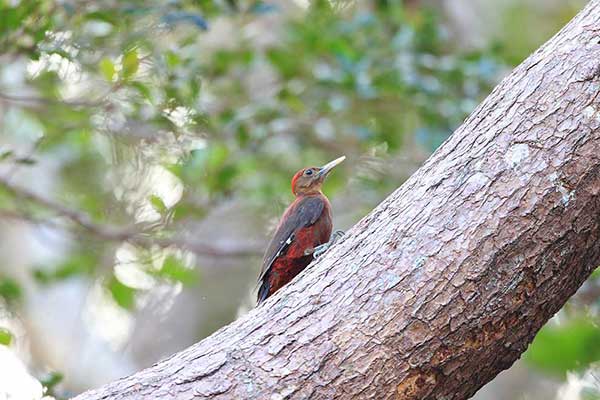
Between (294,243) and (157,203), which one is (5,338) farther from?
(157,203)

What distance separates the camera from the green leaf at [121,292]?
7656 millimetres

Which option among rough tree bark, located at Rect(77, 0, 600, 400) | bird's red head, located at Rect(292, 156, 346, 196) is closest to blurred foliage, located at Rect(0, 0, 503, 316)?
bird's red head, located at Rect(292, 156, 346, 196)

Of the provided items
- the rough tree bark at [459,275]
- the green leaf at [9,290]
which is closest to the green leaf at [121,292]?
the green leaf at [9,290]

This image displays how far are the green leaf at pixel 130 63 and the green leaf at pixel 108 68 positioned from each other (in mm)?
72

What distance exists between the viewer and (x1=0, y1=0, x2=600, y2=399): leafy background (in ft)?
18.3

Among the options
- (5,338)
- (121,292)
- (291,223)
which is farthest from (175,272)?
(5,338)

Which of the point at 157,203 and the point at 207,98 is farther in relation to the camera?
the point at 207,98

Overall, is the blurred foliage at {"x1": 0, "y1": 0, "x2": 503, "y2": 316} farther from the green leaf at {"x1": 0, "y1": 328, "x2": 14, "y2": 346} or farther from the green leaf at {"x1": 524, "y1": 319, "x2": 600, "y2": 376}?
the green leaf at {"x1": 524, "y1": 319, "x2": 600, "y2": 376}

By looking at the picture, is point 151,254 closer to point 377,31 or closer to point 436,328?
point 377,31

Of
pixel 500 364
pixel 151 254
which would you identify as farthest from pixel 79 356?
pixel 500 364

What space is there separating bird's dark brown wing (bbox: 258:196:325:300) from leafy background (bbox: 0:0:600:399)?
93 cm

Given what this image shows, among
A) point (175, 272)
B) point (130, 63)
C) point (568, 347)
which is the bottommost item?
point (568, 347)

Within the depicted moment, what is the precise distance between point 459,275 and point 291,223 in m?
1.93

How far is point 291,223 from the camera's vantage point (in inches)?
193
